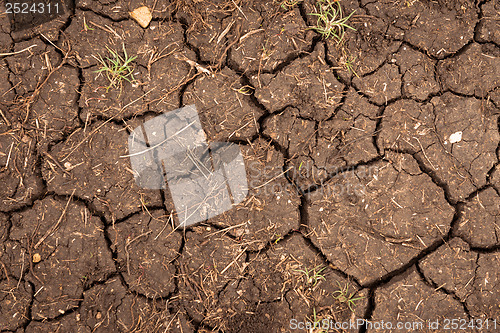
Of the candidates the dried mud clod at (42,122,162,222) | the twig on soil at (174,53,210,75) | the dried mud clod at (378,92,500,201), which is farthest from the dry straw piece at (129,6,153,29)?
the dried mud clod at (378,92,500,201)

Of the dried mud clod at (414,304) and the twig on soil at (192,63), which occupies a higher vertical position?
the twig on soil at (192,63)

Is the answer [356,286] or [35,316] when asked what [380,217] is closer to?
[356,286]

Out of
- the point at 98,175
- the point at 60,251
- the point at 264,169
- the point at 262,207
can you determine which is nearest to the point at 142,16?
the point at 98,175

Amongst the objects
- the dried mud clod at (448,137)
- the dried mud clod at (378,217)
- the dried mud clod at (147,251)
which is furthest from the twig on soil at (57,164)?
the dried mud clod at (448,137)

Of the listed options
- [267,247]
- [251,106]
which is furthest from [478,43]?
[267,247]

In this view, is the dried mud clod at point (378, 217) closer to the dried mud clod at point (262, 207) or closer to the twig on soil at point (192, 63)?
the dried mud clod at point (262, 207)

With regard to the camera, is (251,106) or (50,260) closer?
(50,260)

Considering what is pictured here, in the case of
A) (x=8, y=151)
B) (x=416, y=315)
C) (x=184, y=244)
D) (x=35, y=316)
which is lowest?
(x=35, y=316)

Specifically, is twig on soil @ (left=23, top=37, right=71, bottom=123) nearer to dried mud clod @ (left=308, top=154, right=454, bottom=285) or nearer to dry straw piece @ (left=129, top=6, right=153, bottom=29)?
dry straw piece @ (left=129, top=6, right=153, bottom=29)
